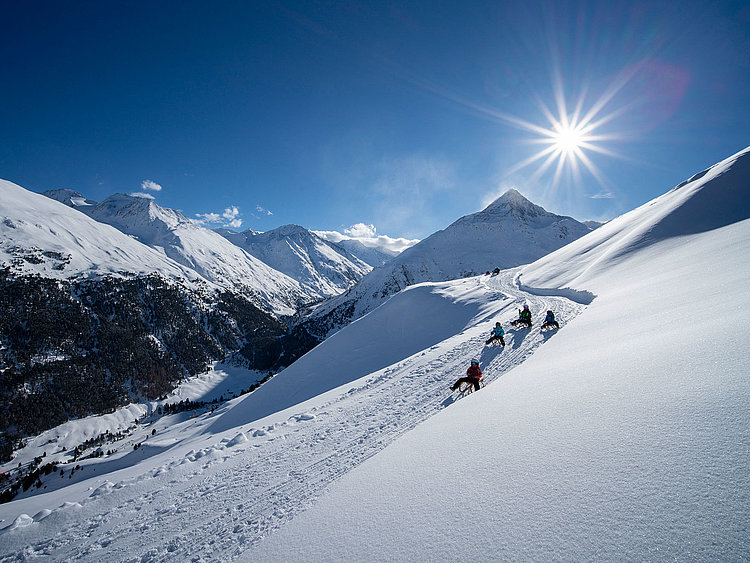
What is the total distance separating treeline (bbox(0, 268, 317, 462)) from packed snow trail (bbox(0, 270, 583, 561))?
14463 cm

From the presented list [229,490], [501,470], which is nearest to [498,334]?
[501,470]

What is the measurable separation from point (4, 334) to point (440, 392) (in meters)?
211

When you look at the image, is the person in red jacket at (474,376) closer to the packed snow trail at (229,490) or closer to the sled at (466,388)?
the sled at (466,388)

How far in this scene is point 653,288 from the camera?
46.2 ft

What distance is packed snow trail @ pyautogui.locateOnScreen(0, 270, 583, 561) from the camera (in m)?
5.38

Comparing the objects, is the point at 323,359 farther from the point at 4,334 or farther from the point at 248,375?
the point at 4,334

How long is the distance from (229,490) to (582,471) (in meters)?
7.18

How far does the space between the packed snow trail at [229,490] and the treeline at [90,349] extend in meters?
145

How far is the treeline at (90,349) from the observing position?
374 feet

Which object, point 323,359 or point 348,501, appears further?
point 323,359

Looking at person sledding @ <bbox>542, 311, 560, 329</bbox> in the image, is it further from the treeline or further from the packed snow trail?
the treeline

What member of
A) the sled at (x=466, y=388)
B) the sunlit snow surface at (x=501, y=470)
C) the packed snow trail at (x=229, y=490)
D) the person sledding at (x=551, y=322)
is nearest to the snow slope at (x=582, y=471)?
the sunlit snow surface at (x=501, y=470)

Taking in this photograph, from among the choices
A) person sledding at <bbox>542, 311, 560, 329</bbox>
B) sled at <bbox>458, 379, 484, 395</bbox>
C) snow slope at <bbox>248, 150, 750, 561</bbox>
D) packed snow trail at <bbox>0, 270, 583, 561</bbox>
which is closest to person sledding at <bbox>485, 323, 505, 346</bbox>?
packed snow trail at <bbox>0, 270, 583, 561</bbox>

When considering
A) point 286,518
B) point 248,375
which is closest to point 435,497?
point 286,518
